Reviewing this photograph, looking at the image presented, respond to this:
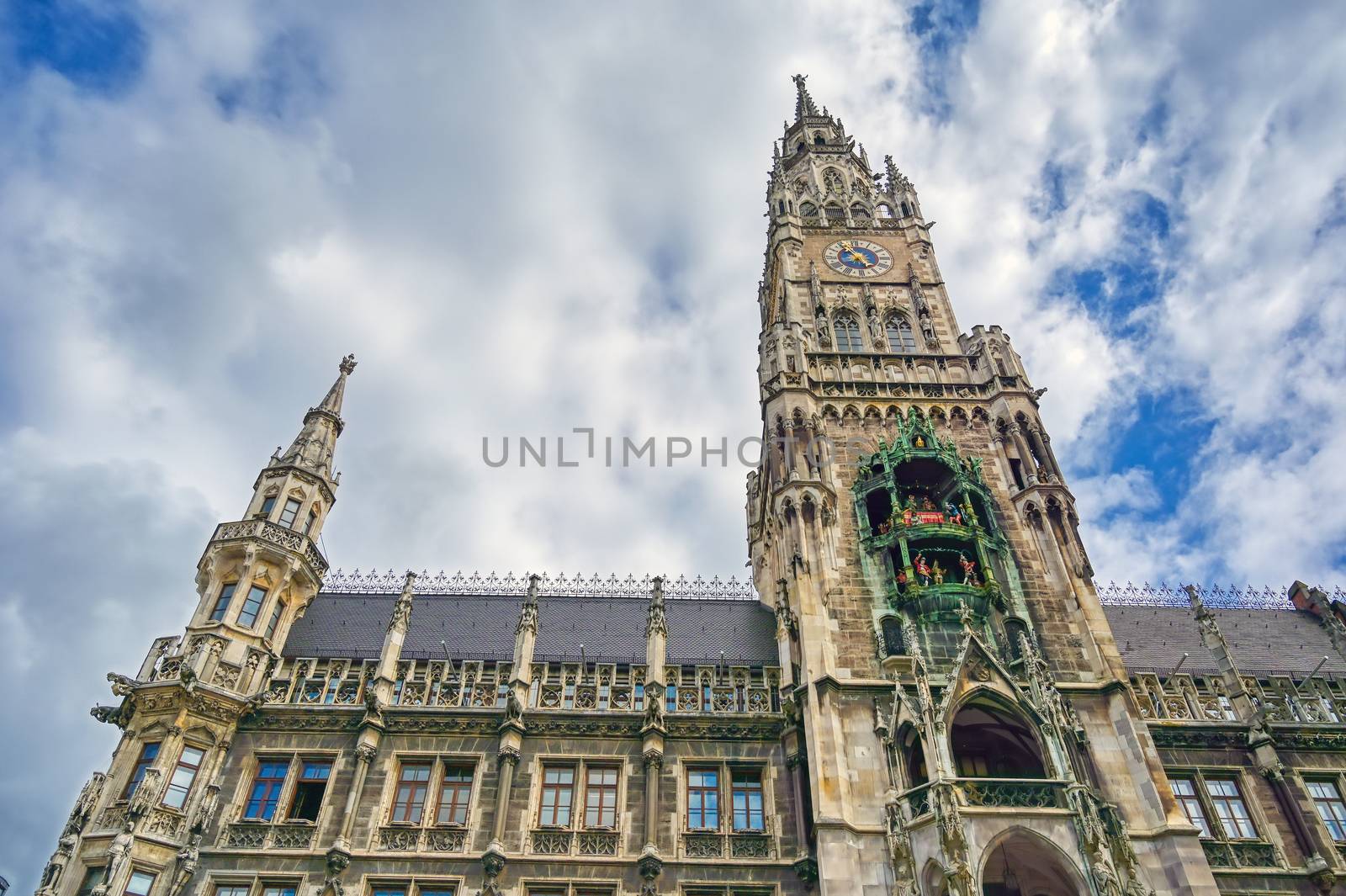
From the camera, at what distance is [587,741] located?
1038 inches

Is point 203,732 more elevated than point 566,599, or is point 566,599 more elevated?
point 566,599

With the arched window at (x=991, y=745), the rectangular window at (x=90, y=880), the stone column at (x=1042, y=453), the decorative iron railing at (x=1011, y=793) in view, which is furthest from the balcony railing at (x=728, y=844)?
the stone column at (x=1042, y=453)

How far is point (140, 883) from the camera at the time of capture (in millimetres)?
22953

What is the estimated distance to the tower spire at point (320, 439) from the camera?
33.7m

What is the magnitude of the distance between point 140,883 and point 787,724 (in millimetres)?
17354

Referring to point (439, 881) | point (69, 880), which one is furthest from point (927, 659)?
point (69, 880)

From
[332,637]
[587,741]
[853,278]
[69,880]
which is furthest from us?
[853,278]

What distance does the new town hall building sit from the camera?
23.0 m

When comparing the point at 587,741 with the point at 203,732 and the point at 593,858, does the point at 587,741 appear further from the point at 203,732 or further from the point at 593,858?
the point at 203,732

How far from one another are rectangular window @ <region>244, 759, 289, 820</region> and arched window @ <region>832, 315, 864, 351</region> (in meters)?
25.3

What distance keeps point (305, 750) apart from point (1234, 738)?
1082 inches

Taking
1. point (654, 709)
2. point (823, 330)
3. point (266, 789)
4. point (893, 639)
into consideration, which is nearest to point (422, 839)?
point (266, 789)

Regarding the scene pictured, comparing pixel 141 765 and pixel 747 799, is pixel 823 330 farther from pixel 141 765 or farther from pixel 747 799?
pixel 141 765

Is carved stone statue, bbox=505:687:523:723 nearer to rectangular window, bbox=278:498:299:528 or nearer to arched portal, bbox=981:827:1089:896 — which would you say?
rectangular window, bbox=278:498:299:528
